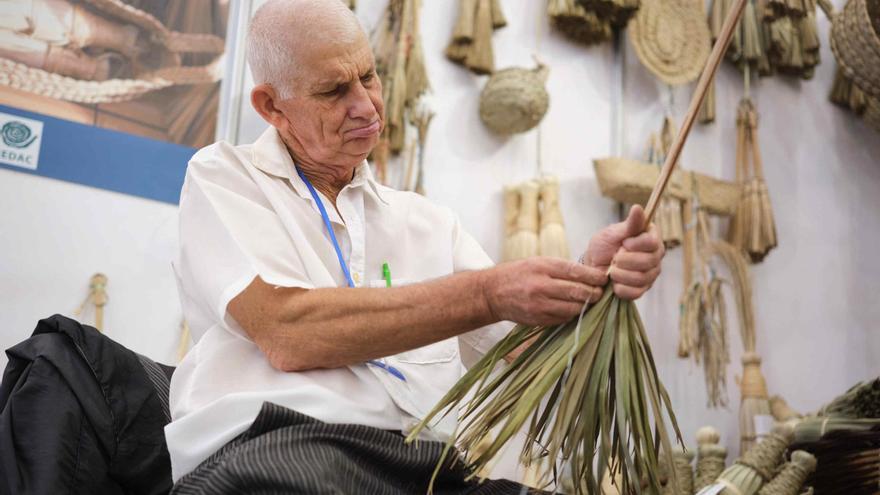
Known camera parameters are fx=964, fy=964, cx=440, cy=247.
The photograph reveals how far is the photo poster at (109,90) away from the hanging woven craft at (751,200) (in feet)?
7.55

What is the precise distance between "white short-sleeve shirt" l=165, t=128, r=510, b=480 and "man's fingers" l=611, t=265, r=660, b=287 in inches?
15.5

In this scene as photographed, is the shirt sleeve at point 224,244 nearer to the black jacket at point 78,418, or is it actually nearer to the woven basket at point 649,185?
the black jacket at point 78,418

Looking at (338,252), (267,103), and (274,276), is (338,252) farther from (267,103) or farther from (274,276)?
(267,103)

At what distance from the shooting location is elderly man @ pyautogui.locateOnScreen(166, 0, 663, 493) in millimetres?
1426

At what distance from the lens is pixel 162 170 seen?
3137mm

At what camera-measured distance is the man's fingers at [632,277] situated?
1.44 m

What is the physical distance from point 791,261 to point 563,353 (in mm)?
3306

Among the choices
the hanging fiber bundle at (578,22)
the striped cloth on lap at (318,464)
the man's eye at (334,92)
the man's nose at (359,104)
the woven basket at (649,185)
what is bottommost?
the striped cloth on lap at (318,464)

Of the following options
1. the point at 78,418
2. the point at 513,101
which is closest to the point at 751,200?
the point at 513,101

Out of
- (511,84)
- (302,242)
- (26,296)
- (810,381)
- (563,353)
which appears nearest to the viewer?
(563,353)

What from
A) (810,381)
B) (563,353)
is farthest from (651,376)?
(810,381)

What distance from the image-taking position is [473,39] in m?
3.85

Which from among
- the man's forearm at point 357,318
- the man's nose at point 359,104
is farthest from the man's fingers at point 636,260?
the man's nose at point 359,104

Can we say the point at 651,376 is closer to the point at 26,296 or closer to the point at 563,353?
the point at 563,353
